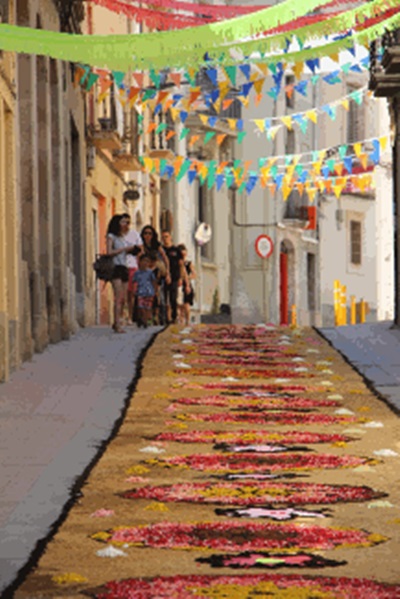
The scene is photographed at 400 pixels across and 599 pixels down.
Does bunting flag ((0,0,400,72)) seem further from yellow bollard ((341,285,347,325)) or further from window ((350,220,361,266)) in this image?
window ((350,220,361,266))

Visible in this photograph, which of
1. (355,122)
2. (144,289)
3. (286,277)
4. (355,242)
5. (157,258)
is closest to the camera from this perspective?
(144,289)

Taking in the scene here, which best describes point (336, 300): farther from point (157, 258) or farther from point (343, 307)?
point (157, 258)

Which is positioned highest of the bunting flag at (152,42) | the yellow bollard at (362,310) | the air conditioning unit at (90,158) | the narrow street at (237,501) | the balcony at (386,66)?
the balcony at (386,66)

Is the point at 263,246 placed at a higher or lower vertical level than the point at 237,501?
higher

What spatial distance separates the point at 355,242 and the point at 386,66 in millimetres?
33279

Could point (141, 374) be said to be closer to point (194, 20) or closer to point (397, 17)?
point (194, 20)

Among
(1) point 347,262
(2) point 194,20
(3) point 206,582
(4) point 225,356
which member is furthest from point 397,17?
(1) point 347,262

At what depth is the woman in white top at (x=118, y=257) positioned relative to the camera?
20078mm

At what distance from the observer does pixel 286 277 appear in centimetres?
5025

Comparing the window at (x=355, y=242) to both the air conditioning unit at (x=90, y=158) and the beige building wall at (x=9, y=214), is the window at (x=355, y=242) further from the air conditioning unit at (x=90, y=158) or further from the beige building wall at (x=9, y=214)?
the beige building wall at (x=9, y=214)

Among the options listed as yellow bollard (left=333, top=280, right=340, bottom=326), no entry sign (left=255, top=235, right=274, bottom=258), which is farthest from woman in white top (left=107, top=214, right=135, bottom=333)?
yellow bollard (left=333, top=280, right=340, bottom=326)

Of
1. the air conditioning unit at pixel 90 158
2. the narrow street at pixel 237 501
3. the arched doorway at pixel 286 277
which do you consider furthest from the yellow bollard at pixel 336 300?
the narrow street at pixel 237 501

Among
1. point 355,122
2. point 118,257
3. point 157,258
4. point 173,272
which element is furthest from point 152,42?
point 355,122

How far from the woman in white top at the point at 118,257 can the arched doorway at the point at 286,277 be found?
28589mm
